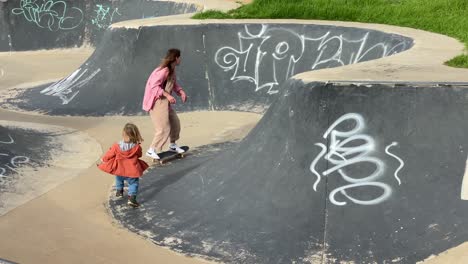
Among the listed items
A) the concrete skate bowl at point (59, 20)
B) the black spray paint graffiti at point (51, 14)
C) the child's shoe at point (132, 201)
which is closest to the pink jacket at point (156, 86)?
the child's shoe at point (132, 201)

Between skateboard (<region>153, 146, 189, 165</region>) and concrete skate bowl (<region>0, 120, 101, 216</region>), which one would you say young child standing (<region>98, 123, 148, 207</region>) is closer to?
concrete skate bowl (<region>0, 120, 101, 216</region>)

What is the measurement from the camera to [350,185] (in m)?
5.82

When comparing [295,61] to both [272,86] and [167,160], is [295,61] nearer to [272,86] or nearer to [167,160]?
[272,86]

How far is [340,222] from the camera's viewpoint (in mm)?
5754

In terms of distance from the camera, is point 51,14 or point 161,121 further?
point 51,14

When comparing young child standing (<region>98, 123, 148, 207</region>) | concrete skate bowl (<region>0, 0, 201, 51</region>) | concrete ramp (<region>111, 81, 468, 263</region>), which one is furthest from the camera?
concrete skate bowl (<region>0, 0, 201, 51</region>)

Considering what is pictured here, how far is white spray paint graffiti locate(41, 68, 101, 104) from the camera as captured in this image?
42.5 feet

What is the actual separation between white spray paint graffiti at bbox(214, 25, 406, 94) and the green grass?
61.2 inches

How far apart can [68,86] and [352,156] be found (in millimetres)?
8601

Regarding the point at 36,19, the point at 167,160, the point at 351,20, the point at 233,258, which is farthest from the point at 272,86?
the point at 36,19

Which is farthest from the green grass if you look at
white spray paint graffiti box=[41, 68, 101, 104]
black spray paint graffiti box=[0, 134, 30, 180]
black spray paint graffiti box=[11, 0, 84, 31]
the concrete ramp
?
black spray paint graffiti box=[11, 0, 84, 31]

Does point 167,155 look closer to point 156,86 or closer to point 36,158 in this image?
point 156,86

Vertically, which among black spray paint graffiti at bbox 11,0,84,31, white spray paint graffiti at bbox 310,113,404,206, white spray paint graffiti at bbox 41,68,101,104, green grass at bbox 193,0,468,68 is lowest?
white spray paint graffiti at bbox 41,68,101,104

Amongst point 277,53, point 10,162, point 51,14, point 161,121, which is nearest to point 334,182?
point 161,121
